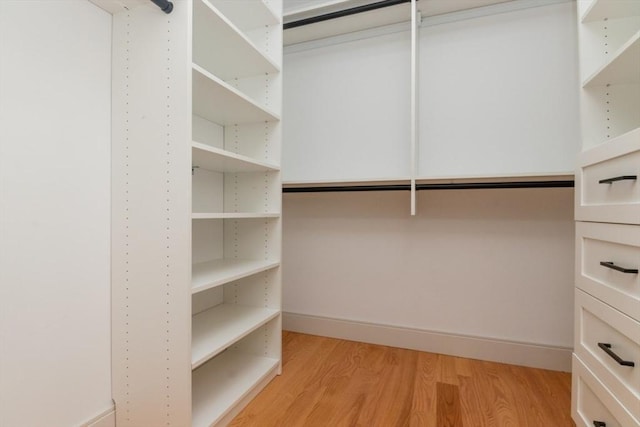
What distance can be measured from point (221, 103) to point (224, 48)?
0.24 metres

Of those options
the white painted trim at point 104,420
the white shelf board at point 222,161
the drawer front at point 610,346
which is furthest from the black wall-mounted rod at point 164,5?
the drawer front at point 610,346

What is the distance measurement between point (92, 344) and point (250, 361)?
755mm

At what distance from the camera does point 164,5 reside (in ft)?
3.47

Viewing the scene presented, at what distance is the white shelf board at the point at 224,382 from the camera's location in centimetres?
124

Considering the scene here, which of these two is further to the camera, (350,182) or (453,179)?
(350,182)

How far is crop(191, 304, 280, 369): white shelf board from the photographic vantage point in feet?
3.92

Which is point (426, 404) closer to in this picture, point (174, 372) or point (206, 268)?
point (174, 372)

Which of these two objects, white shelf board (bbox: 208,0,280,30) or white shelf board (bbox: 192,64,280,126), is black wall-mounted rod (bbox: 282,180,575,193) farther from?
white shelf board (bbox: 208,0,280,30)

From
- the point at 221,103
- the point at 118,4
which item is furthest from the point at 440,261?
the point at 118,4

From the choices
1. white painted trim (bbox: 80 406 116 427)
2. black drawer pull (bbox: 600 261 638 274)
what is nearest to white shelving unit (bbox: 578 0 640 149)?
black drawer pull (bbox: 600 261 638 274)

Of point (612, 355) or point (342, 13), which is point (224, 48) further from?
point (612, 355)

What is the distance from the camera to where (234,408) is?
4.32ft

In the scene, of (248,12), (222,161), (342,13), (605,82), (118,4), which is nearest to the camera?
(118,4)

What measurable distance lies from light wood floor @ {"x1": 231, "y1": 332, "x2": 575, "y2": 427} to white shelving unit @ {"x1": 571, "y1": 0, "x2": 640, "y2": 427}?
Result: 0.29m
